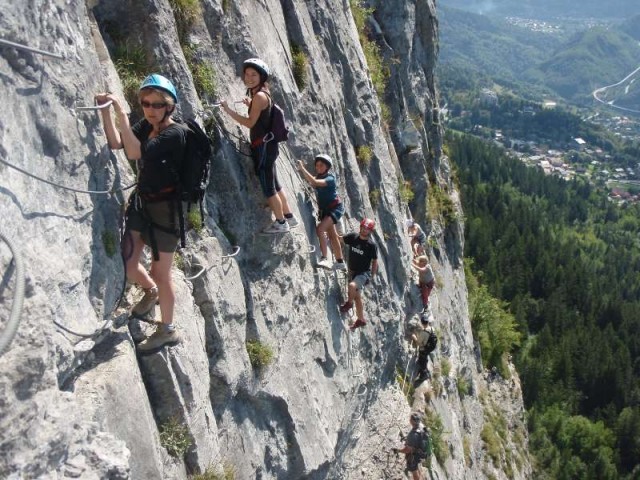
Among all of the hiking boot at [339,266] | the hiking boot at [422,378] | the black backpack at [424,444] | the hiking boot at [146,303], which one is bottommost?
the hiking boot at [422,378]

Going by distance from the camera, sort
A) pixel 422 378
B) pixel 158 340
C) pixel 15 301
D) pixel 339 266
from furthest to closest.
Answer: pixel 422 378 → pixel 339 266 → pixel 158 340 → pixel 15 301

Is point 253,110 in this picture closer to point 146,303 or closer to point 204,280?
point 204,280

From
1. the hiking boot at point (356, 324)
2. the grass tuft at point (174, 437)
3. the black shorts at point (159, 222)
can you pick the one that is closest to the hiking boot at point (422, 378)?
the hiking boot at point (356, 324)

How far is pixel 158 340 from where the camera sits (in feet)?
24.0

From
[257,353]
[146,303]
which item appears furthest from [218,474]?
[146,303]

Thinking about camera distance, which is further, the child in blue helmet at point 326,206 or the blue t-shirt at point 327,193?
the blue t-shirt at point 327,193

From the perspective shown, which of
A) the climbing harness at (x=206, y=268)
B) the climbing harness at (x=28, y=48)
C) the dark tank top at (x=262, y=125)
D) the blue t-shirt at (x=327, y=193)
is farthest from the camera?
the blue t-shirt at (x=327, y=193)

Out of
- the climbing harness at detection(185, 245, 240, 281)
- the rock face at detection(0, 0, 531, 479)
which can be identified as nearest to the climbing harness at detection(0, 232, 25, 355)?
the rock face at detection(0, 0, 531, 479)

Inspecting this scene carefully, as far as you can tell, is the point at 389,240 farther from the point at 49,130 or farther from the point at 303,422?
the point at 49,130

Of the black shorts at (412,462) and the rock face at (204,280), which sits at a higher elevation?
the rock face at (204,280)

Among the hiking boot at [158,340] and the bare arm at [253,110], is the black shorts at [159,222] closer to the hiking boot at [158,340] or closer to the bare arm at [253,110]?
the hiking boot at [158,340]

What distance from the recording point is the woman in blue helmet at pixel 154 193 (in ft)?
21.8

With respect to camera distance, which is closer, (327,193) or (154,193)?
A: (154,193)

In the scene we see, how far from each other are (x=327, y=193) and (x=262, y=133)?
3.01m
